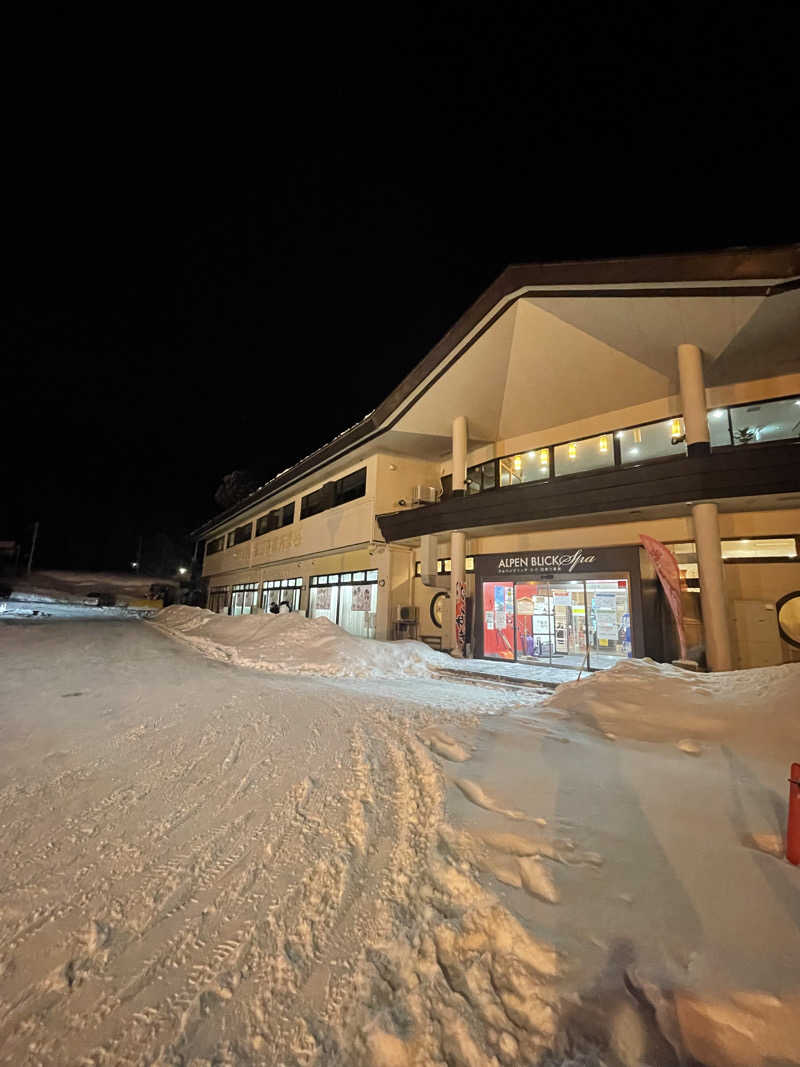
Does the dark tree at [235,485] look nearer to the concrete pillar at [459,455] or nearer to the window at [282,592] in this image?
the window at [282,592]

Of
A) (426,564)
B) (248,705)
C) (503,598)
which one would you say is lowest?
(248,705)

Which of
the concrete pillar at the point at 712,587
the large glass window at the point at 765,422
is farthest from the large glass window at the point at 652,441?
the concrete pillar at the point at 712,587

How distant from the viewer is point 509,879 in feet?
7.88

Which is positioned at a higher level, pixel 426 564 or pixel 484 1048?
pixel 426 564

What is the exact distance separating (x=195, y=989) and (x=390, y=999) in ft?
2.75

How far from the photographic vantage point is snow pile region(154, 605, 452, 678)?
10.6m

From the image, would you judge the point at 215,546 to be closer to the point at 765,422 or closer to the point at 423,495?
the point at 423,495

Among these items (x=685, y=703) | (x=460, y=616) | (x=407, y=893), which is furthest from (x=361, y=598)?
(x=407, y=893)

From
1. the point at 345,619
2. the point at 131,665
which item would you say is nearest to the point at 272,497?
the point at 345,619

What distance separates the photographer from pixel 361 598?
1862 cm

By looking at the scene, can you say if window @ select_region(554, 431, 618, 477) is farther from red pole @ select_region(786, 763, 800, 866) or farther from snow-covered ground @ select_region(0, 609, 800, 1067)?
red pole @ select_region(786, 763, 800, 866)

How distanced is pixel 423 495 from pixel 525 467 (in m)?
4.32

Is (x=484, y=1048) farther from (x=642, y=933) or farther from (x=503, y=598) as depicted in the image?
(x=503, y=598)

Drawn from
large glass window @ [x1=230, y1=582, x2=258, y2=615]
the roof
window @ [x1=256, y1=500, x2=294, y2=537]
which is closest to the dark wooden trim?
the roof
